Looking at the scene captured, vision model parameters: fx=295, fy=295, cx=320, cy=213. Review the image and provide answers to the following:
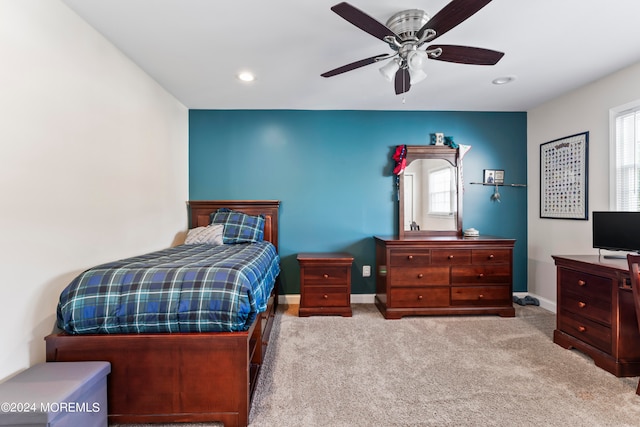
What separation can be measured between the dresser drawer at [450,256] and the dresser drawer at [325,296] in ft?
3.41

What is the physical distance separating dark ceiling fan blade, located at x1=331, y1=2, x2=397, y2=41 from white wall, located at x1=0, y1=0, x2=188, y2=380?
1.66m

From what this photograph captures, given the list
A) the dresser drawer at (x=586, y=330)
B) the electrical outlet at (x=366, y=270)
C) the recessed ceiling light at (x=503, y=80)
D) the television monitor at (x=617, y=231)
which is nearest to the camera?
the dresser drawer at (x=586, y=330)

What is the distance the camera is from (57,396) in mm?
1229

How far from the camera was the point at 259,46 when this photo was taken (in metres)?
2.29

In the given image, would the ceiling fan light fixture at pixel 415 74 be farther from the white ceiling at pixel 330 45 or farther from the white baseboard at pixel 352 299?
the white baseboard at pixel 352 299

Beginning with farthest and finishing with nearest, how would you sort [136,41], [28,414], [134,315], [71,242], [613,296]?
[136,41]
[613,296]
[71,242]
[134,315]
[28,414]

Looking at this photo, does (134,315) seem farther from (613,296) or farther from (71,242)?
(613,296)

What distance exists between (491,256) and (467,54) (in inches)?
86.9

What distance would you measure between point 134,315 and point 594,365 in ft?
10.4

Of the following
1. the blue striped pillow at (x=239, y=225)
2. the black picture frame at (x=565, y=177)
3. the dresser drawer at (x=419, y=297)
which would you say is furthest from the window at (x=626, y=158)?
the blue striped pillow at (x=239, y=225)

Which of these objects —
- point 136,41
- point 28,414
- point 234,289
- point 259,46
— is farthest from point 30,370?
point 259,46

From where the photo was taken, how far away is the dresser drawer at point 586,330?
2.16 m

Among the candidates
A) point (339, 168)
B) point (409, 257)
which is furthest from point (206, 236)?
point (409, 257)

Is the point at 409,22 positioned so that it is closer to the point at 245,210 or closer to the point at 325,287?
the point at 325,287
